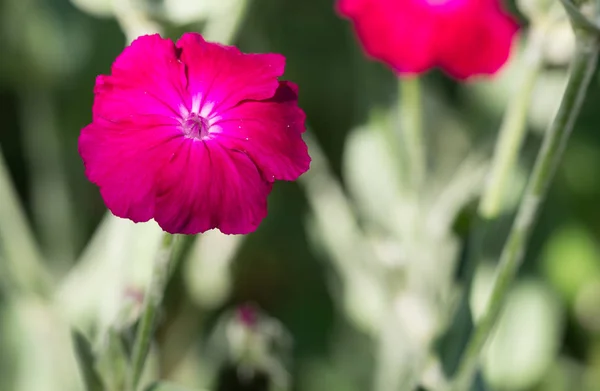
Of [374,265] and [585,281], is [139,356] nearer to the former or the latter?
[374,265]

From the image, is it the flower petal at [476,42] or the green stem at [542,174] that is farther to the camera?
the flower petal at [476,42]

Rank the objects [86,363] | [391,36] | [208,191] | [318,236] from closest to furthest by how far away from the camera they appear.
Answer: [208,191], [86,363], [391,36], [318,236]

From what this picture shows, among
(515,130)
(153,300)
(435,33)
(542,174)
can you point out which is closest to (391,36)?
(435,33)

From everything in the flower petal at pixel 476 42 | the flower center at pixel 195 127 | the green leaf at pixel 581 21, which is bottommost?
the flower petal at pixel 476 42

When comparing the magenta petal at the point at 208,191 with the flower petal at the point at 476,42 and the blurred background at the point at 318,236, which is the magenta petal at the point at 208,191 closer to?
the blurred background at the point at 318,236

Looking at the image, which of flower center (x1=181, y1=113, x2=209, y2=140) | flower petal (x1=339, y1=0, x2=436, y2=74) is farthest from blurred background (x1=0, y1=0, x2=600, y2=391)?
flower center (x1=181, y1=113, x2=209, y2=140)

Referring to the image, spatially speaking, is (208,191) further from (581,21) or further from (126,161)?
(581,21)

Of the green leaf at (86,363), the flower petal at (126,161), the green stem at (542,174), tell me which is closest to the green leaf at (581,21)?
the green stem at (542,174)
